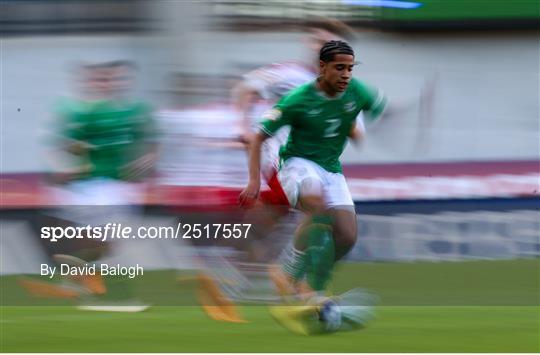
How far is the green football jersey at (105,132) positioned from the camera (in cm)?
1018

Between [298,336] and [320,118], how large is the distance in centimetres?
132

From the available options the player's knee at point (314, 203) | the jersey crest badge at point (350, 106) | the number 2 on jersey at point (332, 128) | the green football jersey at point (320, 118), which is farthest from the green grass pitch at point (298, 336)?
the jersey crest badge at point (350, 106)

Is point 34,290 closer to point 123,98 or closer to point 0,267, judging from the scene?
point 123,98

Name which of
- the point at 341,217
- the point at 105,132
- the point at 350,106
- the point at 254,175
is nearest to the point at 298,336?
the point at 341,217

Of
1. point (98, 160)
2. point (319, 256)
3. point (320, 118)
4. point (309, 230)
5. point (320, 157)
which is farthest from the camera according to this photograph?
point (98, 160)

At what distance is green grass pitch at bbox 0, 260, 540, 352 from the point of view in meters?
7.41

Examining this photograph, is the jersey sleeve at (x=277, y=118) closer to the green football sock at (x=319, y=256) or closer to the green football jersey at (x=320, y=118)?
the green football jersey at (x=320, y=118)

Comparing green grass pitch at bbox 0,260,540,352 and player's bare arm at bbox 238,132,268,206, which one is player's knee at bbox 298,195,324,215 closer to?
player's bare arm at bbox 238,132,268,206

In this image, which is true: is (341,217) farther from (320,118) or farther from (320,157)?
(320,118)

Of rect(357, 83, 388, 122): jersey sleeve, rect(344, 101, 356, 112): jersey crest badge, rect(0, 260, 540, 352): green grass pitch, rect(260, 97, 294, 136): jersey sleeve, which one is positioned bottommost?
rect(0, 260, 540, 352): green grass pitch

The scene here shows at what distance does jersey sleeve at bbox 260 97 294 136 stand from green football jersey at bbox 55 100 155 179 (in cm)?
222

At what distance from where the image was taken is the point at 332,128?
8375mm

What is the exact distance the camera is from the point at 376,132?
49.8 ft

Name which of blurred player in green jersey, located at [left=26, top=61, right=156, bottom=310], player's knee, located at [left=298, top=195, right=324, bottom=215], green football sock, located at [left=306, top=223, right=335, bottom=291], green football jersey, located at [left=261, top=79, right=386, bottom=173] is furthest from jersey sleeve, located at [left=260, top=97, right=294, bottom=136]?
blurred player in green jersey, located at [left=26, top=61, right=156, bottom=310]
